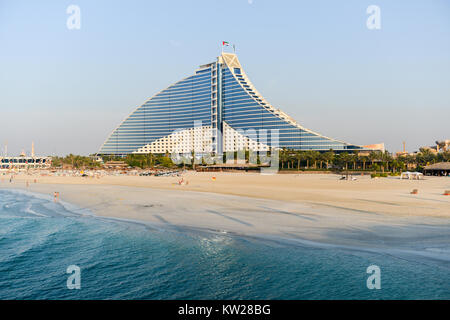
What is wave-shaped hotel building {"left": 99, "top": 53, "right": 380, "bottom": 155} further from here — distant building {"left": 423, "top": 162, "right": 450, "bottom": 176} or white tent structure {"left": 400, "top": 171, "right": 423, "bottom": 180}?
white tent structure {"left": 400, "top": 171, "right": 423, "bottom": 180}

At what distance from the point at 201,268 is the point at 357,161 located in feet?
308

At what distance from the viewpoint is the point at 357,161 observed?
322 feet

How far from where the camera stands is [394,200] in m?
29.9

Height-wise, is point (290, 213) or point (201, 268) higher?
point (290, 213)

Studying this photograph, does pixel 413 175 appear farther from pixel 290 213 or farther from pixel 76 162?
pixel 76 162

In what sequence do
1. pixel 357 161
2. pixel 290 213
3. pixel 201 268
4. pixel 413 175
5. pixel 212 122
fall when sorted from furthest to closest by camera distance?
1. pixel 212 122
2. pixel 357 161
3. pixel 413 175
4. pixel 290 213
5. pixel 201 268

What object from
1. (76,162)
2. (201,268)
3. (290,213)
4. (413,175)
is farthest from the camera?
(76,162)

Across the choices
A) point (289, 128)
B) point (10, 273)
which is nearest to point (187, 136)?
point (289, 128)

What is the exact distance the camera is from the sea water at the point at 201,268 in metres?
11.6

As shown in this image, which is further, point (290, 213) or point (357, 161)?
point (357, 161)

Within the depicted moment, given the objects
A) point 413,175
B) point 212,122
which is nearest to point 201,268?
point 413,175

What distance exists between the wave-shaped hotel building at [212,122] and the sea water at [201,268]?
12016cm
